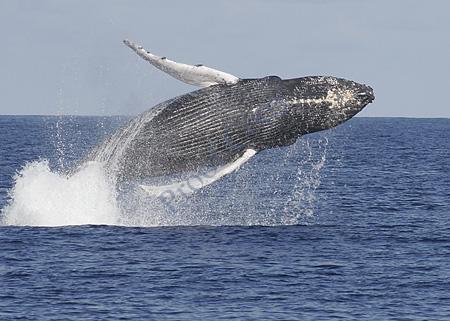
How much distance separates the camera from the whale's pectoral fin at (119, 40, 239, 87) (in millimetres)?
25375

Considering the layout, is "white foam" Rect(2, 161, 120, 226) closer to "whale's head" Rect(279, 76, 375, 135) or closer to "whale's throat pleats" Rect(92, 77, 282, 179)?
"whale's throat pleats" Rect(92, 77, 282, 179)

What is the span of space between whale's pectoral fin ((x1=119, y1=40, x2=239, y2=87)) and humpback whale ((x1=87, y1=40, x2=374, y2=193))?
0.9 inches

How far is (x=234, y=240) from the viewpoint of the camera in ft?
95.3

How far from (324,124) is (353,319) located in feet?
18.7

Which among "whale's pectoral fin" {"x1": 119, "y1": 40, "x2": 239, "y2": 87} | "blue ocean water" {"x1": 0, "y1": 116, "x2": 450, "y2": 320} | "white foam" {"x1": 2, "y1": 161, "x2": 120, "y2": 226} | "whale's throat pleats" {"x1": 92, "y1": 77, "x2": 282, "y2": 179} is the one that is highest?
"whale's pectoral fin" {"x1": 119, "y1": 40, "x2": 239, "y2": 87}

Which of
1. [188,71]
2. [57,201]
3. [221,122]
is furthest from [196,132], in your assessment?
[57,201]

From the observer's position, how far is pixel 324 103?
26328 mm

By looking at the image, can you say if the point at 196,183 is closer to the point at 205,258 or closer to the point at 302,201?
the point at 205,258

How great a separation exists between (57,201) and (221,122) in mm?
5645

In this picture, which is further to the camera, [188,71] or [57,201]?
[57,201]

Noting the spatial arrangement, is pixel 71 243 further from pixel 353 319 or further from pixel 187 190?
pixel 353 319

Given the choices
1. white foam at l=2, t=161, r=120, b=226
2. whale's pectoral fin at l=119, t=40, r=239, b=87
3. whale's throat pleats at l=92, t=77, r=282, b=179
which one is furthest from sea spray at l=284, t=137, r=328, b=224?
white foam at l=2, t=161, r=120, b=226

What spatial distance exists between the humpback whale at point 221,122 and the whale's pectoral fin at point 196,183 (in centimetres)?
3

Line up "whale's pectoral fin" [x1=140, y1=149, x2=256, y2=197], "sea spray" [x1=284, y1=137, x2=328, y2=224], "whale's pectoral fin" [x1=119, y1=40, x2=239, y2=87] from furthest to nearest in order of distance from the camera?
"sea spray" [x1=284, y1=137, x2=328, y2=224] → "whale's pectoral fin" [x1=140, y1=149, x2=256, y2=197] → "whale's pectoral fin" [x1=119, y1=40, x2=239, y2=87]
